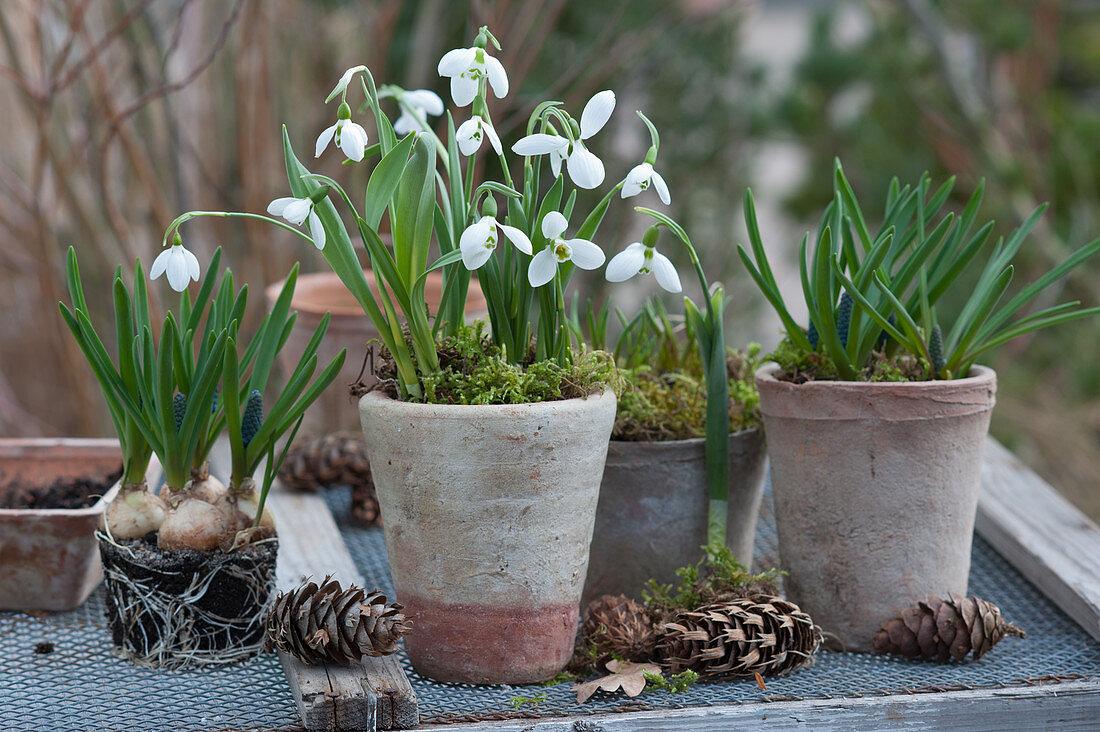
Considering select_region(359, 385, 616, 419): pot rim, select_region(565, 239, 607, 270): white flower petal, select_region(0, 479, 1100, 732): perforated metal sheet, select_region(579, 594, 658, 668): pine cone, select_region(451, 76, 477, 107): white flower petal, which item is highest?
select_region(451, 76, 477, 107): white flower petal

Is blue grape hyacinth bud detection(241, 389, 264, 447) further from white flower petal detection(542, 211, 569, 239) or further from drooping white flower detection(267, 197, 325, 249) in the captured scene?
white flower petal detection(542, 211, 569, 239)

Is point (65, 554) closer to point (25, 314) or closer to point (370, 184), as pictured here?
point (370, 184)

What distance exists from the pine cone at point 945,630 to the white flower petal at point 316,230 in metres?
0.64

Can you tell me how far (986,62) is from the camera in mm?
2893

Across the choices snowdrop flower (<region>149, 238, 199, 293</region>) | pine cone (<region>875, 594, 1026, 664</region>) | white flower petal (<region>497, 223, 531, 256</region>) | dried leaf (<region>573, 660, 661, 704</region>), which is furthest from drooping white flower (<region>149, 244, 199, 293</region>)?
pine cone (<region>875, 594, 1026, 664</region>)

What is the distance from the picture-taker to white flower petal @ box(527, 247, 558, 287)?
0.82 meters

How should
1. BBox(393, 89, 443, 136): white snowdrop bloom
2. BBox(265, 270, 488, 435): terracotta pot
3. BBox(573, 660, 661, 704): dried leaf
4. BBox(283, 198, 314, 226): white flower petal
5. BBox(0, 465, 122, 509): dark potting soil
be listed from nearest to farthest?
BBox(283, 198, 314, 226): white flower petal → BBox(573, 660, 661, 704): dried leaf → BBox(393, 89, 443, 136): white snowdrop bloom → BBox(0, 465, 122, 509): dark potting soil → BBox(265, 270, 488, 435): terracotta pot

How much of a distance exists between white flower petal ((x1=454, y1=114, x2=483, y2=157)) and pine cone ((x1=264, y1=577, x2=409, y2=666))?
14.6 inches

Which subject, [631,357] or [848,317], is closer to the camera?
[848,317]

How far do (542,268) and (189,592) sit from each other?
1.42 feet

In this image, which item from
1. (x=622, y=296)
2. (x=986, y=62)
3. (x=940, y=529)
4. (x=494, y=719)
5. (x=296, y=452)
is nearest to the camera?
(x=494, y=719)

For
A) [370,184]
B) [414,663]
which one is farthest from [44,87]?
[414,663]

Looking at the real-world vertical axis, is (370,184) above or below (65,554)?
above

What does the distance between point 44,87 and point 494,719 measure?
3.94ft
